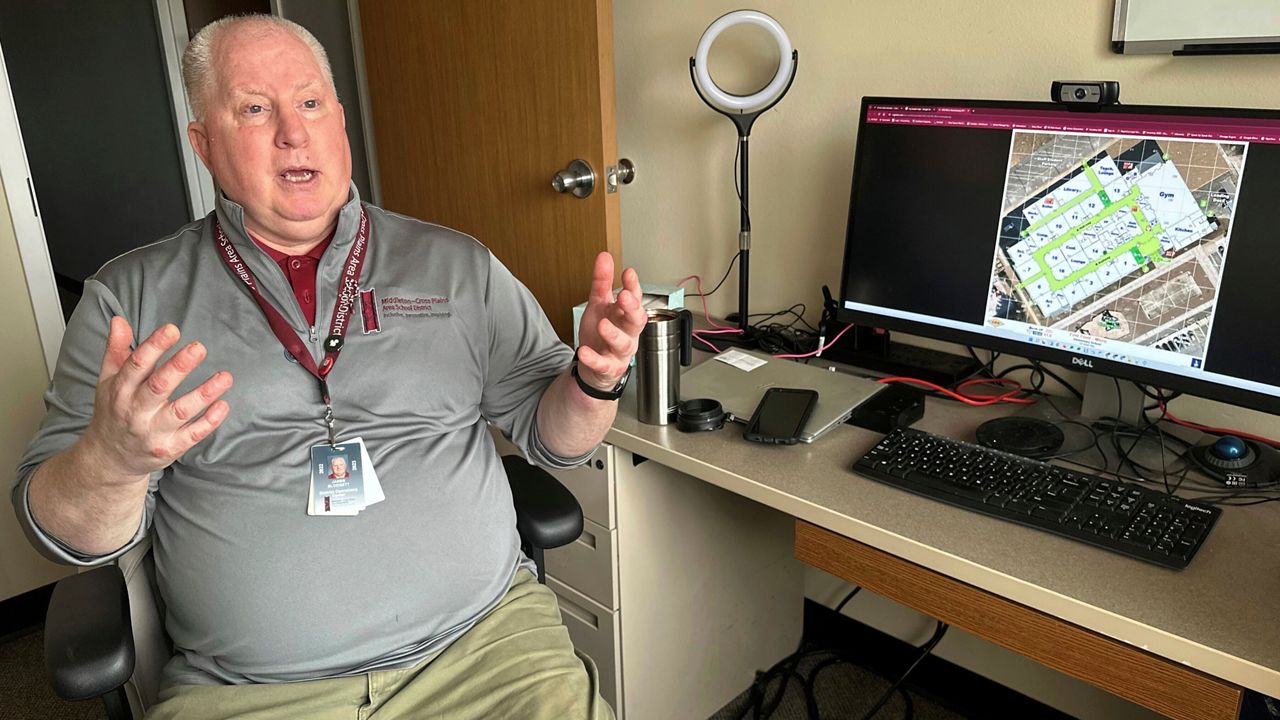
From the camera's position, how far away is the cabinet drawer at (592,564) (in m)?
1.69

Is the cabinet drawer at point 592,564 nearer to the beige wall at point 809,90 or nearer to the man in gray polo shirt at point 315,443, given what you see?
the man in gray polo shirt at point 315,443

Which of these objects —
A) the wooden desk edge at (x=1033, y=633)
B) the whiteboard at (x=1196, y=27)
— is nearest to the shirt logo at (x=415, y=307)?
the wooden desk edge at (x=1033, y=633)

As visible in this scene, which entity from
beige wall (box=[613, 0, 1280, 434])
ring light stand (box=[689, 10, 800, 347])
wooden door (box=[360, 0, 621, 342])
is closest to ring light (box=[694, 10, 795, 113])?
ring light stand (box=[689, 10, 800, 347])

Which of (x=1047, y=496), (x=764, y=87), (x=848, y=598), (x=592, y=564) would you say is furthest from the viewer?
(x=848, y=598)

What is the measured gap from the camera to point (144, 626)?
131 cm

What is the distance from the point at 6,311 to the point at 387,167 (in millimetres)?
996

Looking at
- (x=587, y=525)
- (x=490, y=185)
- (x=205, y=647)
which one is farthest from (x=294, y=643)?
(x=490, y=185)

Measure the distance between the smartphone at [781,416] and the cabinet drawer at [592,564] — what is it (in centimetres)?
36

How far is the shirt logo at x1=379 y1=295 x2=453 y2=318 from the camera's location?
4.52 ft

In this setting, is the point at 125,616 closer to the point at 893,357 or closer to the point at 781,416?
the point at 781,416

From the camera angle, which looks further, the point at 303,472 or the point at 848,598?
the point at 848,598

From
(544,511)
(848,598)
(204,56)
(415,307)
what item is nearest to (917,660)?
(848,598)

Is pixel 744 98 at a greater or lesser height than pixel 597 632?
greater

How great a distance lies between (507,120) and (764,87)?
24.5 inches
